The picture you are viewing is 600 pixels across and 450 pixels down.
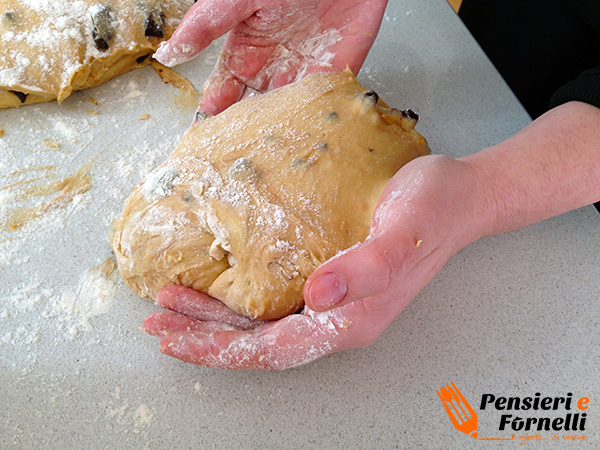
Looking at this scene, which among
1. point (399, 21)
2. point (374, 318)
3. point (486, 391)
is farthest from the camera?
point (399, 21)

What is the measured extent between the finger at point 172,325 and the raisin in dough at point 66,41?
0.83 m

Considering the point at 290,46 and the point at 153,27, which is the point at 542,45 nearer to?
the point at 290,46

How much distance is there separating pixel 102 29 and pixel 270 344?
1.12 metres

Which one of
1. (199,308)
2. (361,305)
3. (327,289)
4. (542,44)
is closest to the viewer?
(327,289)

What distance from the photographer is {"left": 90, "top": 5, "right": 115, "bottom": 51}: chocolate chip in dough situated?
144cm

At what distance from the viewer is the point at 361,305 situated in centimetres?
96

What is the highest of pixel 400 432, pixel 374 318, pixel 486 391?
pixel 374 318

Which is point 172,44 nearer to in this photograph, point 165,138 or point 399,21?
point 165,138

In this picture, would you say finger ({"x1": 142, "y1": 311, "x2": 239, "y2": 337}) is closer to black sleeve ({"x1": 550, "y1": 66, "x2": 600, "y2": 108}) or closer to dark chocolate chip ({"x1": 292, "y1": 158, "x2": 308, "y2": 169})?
dark chocolate chip ({"x1": 292, "y1": 158, "x2": 308, "y2": 169})

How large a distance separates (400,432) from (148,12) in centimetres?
143

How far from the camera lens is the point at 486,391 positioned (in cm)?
111

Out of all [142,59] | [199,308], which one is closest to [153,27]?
[142,59]

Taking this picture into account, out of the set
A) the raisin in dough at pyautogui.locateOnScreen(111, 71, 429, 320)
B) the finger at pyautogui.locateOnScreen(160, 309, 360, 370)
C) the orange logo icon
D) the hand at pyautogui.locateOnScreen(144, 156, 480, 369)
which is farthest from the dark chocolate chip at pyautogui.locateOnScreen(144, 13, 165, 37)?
the orange logo icon

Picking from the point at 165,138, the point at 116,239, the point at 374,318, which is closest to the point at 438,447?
the point at 374,318
